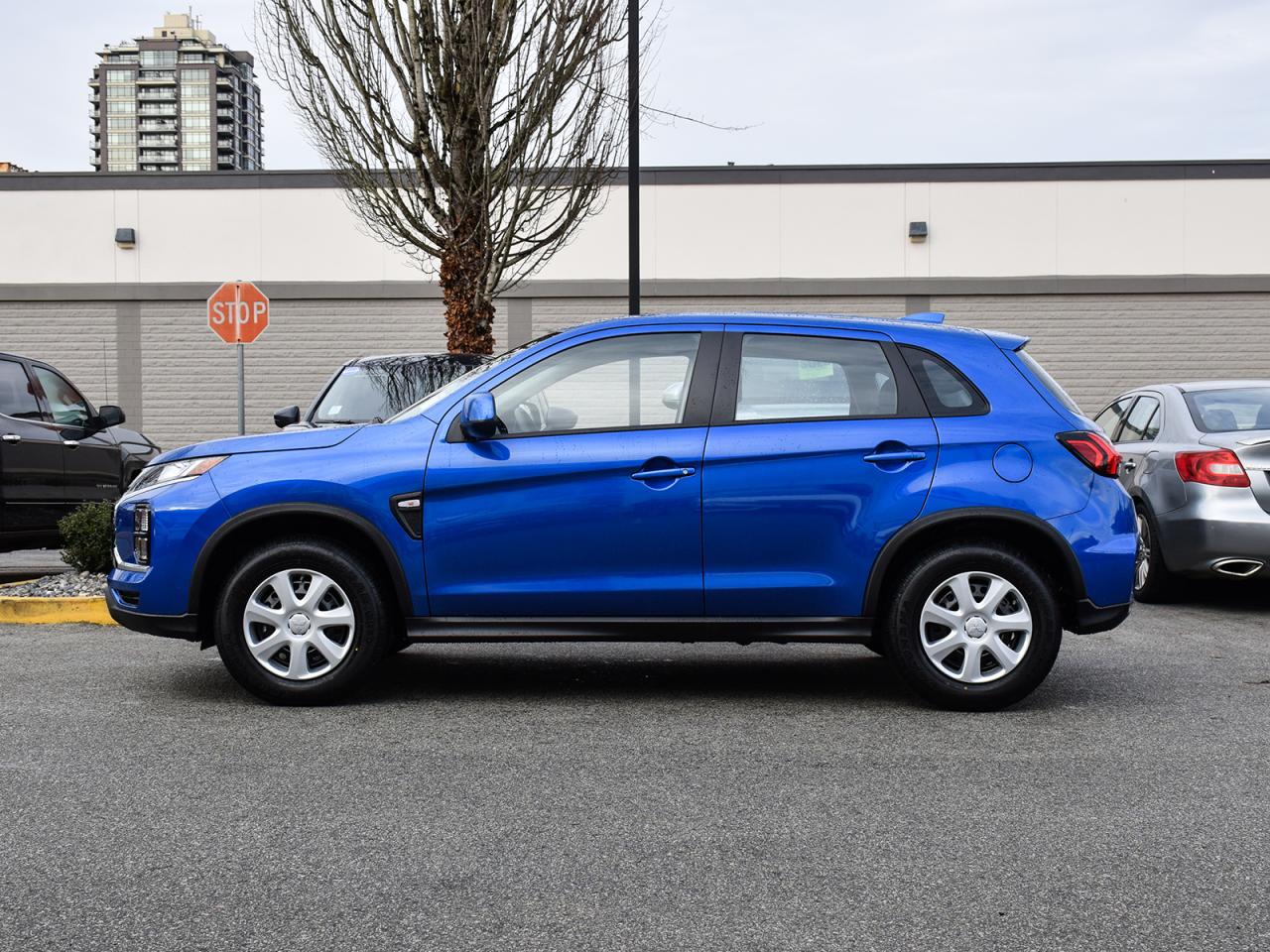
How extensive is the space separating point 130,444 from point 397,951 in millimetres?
9438

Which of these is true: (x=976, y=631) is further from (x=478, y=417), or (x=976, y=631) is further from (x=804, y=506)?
(x=478, y=417)

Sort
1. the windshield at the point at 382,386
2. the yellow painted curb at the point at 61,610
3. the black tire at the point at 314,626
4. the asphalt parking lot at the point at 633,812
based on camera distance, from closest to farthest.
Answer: the asphalt parking lot at the point at 633,812 → the black tire at the point at 314,626 → the yellow painted curb at the point at 61,610 → the windshield at the point at 382,386

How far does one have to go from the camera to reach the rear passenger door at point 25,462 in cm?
1001

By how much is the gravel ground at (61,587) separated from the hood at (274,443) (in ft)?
10.4

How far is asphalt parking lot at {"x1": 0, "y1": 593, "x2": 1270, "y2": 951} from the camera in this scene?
337cm

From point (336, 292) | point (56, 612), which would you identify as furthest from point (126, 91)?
point (56, 612)

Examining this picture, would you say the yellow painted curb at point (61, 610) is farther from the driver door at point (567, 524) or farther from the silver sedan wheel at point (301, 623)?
A: the driver door at point (567, 524)

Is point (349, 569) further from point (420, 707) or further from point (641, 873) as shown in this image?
point (641, 873)

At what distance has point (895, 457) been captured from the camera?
5727 mm

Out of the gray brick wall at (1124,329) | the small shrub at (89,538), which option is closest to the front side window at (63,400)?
the small shrub at (89,538)

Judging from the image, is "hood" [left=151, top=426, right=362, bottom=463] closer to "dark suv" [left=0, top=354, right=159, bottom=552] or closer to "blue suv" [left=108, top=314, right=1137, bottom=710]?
"blue suv" [left=108, top=314, right=1137, bottom=710]

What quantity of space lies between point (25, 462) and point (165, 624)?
5.04m

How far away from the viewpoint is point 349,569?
573 cm

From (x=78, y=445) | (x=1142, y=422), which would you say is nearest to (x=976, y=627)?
(x=1142, y=422)
